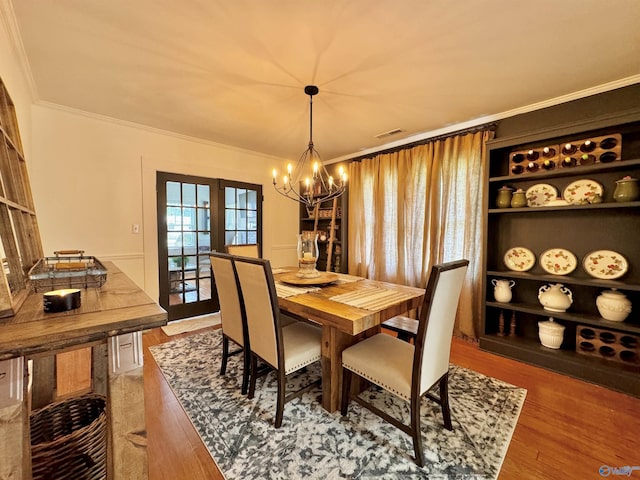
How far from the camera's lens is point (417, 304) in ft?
5.98

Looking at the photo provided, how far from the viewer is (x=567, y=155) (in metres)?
2.33

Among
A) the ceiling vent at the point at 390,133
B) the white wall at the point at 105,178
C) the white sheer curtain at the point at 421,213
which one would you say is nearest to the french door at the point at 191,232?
the white wall at the point at 105,178

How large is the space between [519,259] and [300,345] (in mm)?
2310

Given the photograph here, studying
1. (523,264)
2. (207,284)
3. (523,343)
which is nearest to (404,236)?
(523,264)

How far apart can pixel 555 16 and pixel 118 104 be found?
3.38 m

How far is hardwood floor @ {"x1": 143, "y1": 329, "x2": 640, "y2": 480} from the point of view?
1.31 metres

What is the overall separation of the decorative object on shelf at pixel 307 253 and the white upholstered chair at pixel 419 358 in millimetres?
806

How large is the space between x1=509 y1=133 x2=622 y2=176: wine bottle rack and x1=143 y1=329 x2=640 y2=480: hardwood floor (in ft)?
5.94

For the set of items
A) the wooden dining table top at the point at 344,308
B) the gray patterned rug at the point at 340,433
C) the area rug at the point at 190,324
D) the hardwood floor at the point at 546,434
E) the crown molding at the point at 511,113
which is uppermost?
the crown molding at the point at 511,113

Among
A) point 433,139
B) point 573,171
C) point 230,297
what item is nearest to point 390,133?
point 433,139

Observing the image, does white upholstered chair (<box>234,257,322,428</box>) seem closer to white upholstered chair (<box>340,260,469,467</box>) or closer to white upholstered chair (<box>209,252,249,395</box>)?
white upholstered chair (<box>209,252,249,395</box>)

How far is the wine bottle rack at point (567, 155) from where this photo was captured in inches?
83.4

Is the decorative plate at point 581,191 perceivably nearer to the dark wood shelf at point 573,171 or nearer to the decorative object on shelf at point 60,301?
the dark wood shelf at point 573,171

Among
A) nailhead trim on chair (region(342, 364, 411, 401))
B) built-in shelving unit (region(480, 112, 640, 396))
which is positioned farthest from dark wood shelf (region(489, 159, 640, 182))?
nailhead trim on chair (region(342, 364, 411, 401))
